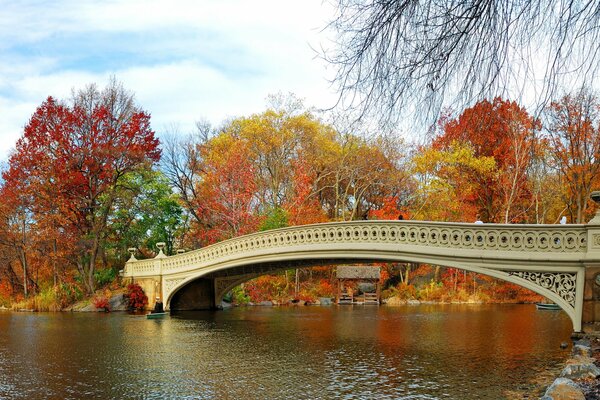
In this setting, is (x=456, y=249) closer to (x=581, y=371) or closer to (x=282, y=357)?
(x=282, y=357)

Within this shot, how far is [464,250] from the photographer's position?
46.2 feet

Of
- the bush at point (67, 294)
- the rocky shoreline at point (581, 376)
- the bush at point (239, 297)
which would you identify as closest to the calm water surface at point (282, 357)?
the rocky shoreline at point (581, 376)

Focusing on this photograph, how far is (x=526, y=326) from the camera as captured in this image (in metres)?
18.4

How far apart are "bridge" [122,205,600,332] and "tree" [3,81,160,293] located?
8000 millimetres

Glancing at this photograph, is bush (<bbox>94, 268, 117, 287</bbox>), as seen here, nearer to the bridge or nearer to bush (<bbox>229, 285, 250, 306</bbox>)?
bush (<bbox>229, 285, 250, 306</bbox>)

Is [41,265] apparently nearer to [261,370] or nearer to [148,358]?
[148,358]

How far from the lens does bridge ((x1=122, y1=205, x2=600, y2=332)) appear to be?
12.7 m

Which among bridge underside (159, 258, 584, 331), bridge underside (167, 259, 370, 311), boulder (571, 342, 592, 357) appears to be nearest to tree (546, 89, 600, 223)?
bridge underside (159, 258, 584, 331)

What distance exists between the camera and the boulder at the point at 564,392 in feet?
23.7

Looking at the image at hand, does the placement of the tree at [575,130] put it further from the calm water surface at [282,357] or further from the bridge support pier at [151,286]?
the bridge support pier at [151,286]

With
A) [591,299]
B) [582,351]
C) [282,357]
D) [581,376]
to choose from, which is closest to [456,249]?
[591,299]

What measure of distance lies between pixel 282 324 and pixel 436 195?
589 inches

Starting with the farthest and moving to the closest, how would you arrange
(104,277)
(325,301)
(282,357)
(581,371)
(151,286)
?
(325,301) < (104,277) < (151,286) < (282,357) < (581,371)

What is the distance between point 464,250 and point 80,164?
19338mm
